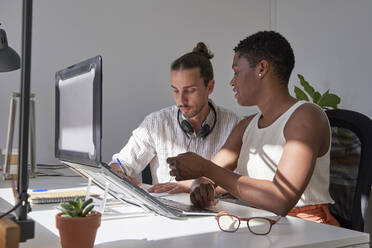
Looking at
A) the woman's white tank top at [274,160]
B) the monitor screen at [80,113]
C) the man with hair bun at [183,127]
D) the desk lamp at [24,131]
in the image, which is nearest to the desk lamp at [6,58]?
the man with hair bun at [183,127]

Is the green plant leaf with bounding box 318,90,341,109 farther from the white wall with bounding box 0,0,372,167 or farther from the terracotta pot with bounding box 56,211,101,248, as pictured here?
the terracotta pot with bounding box 56,211,101,248

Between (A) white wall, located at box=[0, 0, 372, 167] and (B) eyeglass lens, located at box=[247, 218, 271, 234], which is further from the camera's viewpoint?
(A) white wall, located at box=[0, 0, 372, 167]

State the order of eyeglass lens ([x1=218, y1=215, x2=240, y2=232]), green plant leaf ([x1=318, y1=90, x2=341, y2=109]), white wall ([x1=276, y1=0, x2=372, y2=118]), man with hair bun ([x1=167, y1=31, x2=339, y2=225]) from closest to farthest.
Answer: eyeglass lens ([x1=218, y1=215, x2=240, y2=232]), man with hair bun ([x1=167, y1=31, x2=339, y2=225]), green plant leaf ([x1=318, y1=90, x2=341, y2=109]), white wall ([x1=276, y1=0, x2=372, y2=118])

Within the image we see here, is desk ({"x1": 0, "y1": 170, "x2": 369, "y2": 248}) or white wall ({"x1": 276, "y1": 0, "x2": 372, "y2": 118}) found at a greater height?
white wall ({"x1": 276, "y1": 0, "x2": 372, "y2": 118})

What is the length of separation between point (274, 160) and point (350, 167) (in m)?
0.29

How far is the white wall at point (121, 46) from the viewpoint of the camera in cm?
281

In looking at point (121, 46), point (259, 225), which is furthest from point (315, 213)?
point (121, 46)

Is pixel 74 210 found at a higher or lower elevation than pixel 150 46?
lower

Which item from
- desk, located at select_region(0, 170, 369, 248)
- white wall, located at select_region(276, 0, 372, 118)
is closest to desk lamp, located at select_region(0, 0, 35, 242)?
desk, located at select_region(0, 170, 369, 248)

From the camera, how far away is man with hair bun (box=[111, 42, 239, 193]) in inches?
90.4

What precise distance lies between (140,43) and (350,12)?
1581mm

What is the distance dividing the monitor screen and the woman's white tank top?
735mm

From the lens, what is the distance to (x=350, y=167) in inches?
61.6

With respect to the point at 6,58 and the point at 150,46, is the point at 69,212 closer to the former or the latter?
the point at 6,58
